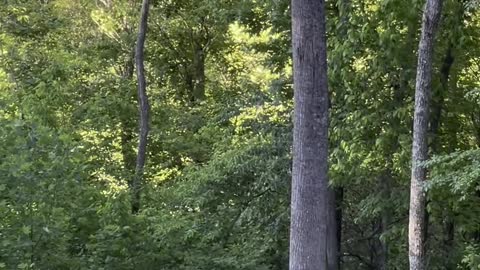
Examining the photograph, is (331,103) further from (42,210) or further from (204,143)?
(42,210)

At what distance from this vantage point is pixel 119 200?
8.04 metres

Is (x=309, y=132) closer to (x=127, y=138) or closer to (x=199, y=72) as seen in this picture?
(x=127, y=138)

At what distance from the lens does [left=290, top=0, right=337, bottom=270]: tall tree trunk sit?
628cm

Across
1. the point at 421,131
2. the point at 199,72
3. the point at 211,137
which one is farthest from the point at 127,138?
the point at 421,131

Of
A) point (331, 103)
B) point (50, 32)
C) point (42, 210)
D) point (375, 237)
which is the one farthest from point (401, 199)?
point (50, 32)

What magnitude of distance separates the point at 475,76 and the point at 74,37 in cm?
905

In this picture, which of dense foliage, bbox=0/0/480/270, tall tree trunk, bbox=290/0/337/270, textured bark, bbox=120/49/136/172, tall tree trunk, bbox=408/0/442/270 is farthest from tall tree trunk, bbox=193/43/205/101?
tall tree trunk, bbox=290/0/337/270

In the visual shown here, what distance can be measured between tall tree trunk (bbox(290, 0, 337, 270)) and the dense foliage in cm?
123

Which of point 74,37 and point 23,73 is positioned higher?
point 74,37

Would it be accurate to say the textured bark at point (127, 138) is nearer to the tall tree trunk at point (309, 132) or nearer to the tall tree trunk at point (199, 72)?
the tall tree trunk at point (199, 72)

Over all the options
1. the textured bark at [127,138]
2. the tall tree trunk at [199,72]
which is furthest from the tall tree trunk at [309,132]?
the tall tree trunk at [199,72]

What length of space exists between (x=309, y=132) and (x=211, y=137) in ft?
20.1

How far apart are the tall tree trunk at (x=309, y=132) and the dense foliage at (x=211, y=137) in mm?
1230

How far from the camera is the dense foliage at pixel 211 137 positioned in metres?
6.89
